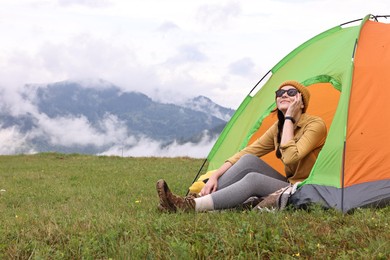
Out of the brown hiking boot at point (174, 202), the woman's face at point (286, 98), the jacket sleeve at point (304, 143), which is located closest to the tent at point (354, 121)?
A: the jacket sleeve at point (304, 143)

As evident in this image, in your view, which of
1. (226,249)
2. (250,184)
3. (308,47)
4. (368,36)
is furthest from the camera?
(308,47)

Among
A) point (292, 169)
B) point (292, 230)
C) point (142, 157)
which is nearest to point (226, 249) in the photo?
point (292, 230)

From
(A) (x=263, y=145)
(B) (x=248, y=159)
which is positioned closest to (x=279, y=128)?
(A) (x=263, y=145)

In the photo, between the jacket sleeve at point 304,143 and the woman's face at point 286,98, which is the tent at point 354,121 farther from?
the woman's face at point 286,98

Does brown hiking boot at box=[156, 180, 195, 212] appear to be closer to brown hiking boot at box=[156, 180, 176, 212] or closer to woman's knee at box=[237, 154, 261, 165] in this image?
brown hiking boot at box=[156, 180, 176, 212]

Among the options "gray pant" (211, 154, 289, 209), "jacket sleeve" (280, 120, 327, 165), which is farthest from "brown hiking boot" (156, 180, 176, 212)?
"jacket sleeve" (280, 120, 327, 165)

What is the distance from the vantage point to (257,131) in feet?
33.0

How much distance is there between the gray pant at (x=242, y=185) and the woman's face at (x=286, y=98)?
947 mm

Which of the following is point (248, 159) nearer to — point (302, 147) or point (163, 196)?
point (302, 147)

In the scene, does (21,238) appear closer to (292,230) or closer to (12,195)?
(292,230)

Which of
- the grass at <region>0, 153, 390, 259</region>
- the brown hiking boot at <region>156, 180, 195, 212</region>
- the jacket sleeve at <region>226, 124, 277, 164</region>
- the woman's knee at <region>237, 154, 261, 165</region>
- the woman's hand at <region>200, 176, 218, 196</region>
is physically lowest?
the grass at <region>0, 153, 390, 259</region>

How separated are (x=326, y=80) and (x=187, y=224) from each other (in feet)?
13.1

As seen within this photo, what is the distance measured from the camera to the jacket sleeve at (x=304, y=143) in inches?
282

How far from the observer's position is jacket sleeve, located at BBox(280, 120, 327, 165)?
716 cm
